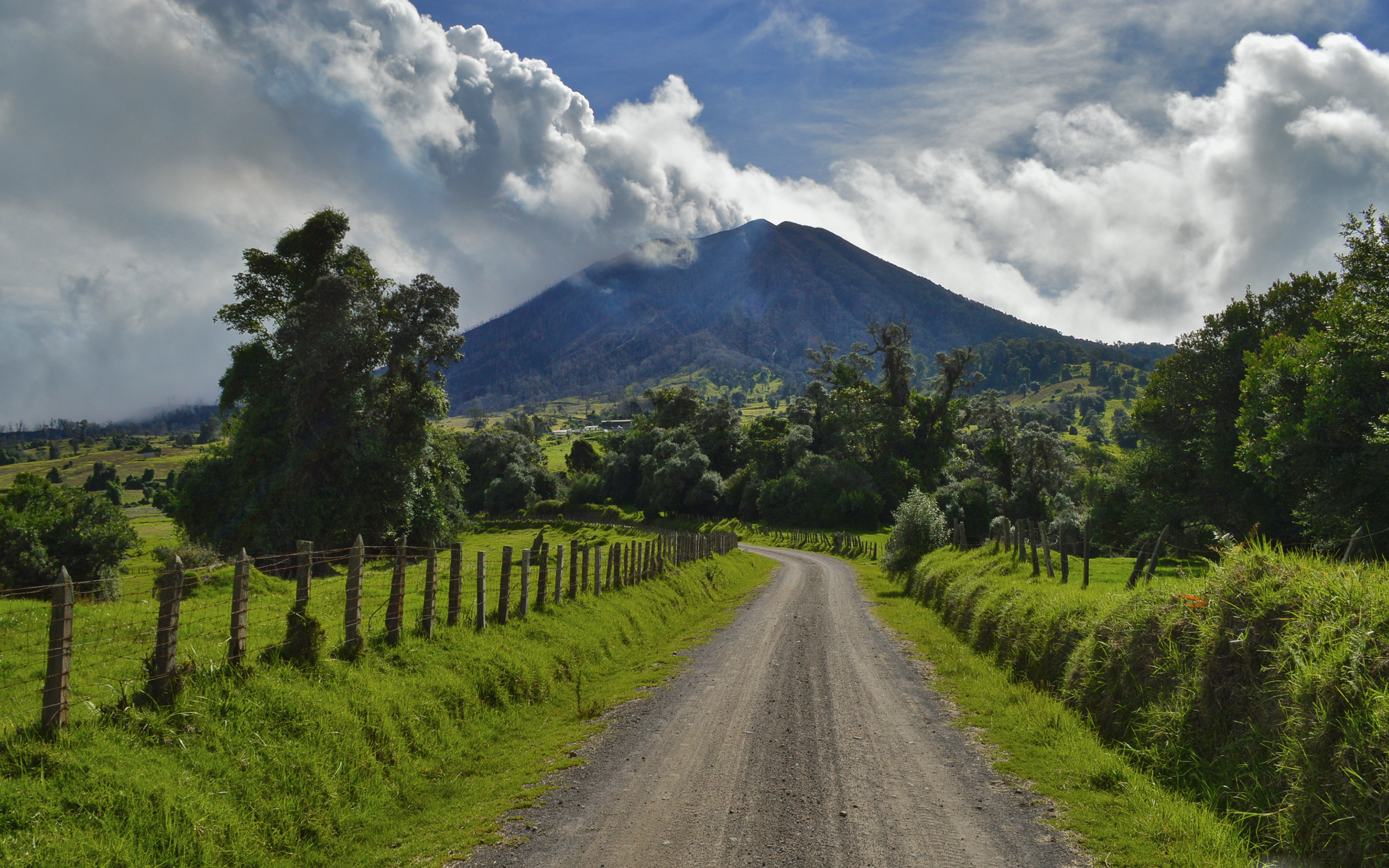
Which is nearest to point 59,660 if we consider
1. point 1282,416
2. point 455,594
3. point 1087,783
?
point 455,594

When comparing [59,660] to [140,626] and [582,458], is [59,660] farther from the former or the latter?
[582,458]

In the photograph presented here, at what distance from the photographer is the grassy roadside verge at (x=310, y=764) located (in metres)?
5.82

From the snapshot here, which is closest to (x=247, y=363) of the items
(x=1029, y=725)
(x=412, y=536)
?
(x=412, y=536)

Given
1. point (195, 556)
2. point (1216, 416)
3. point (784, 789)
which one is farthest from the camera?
point (1216, 416)

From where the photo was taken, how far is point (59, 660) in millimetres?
6441

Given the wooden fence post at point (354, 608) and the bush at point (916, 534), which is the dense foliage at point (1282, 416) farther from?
the wooden fence post at point (354, 608)

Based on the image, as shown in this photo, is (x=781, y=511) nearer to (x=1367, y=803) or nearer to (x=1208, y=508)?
(x=1208, y=508)

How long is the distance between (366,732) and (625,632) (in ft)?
30.7

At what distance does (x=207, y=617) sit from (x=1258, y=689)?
16.3 meters

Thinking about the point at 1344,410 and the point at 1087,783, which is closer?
the point at 1087,783

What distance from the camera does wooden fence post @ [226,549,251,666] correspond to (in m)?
8.30

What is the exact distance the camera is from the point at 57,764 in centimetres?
604

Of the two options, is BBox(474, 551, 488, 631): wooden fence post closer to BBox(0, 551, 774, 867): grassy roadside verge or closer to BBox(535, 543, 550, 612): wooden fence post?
BBox(0, 551, 774, 867): grassy roadside verge

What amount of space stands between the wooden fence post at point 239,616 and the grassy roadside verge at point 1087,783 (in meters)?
9.31
